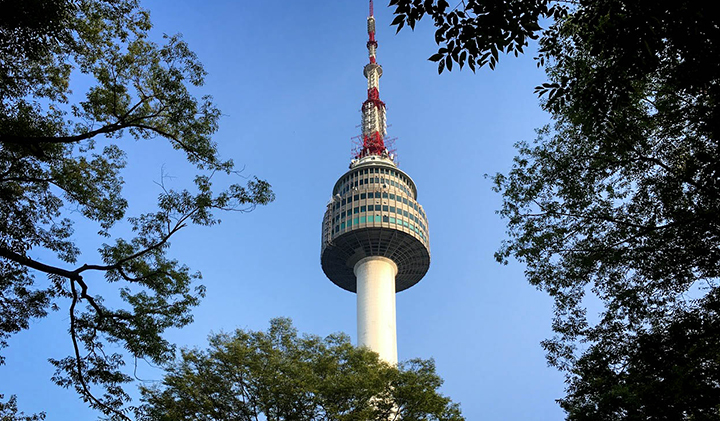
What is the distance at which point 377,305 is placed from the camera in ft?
215

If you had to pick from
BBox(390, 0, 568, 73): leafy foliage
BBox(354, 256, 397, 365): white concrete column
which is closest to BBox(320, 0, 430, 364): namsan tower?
BBox(354, 256, 397, 365): white concrete column

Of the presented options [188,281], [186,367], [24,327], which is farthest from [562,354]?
[186,367]

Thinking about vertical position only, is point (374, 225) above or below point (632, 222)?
above

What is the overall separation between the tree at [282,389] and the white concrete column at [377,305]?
33.3 meters

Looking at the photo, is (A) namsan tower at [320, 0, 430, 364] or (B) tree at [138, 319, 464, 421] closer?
(B) tree at [138, 319, 464, 421]

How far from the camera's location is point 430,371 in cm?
2989

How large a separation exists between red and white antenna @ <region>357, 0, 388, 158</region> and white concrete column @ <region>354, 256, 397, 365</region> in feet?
54.6

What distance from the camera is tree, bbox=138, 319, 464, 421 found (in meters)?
26.1

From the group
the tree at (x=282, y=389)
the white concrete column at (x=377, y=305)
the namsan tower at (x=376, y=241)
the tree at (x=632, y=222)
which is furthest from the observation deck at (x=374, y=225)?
the tree at (x=632, y=222)

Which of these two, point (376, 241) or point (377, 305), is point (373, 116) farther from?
point (377, 305)

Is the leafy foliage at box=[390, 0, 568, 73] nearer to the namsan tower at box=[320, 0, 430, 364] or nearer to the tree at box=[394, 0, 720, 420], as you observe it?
the tree at box=[394, 0, 720, 420]

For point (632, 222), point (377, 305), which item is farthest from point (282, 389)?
point (377, 305)

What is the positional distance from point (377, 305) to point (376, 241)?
304 inches

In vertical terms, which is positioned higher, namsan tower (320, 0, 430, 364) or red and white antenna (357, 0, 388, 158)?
red and white antenna (357, 0, 388, 158)
